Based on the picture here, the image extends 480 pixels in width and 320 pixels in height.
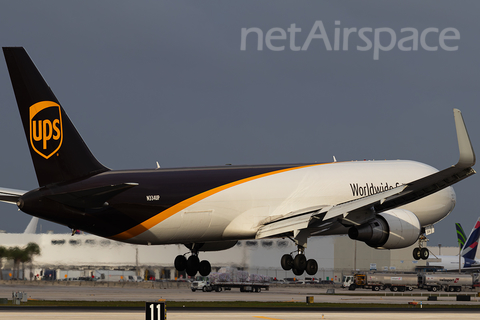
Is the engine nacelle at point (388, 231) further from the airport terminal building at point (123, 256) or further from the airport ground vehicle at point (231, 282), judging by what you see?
the airport ground vehicle at point (231, 282)

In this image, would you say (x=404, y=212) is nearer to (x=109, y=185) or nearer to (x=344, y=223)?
(x=344, y=223)

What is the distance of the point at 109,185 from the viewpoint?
3212cm

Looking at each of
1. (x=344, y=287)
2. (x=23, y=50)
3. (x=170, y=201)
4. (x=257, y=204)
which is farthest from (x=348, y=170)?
(x=344, y=287)

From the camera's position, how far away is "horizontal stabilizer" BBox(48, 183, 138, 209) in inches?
1238

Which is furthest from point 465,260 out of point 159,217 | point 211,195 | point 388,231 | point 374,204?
point 159,217

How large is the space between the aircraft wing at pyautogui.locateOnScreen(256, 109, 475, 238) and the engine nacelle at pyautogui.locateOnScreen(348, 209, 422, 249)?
0.46m

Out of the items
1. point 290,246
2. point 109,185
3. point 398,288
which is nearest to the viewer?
point 109,185

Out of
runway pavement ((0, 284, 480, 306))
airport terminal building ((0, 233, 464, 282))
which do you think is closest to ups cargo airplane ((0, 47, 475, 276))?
runway pavement ((0, 284, 480, 306))

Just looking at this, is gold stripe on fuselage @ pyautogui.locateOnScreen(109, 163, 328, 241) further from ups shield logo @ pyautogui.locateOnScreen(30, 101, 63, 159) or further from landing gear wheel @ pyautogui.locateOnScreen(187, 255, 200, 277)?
landing gear wheel @ pyautogui.locateOnScreen(187, 255, 200, 277)

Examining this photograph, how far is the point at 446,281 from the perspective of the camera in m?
100

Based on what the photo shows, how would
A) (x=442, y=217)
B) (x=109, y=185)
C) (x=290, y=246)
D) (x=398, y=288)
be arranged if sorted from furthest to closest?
(x=398, y=288) < (x=290, y=246) < (x=442, y=217) < (x=109, y=185)

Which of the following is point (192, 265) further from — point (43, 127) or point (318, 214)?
point (43, 127)

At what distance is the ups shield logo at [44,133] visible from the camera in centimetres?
3294

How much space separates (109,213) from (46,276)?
4876 cm
